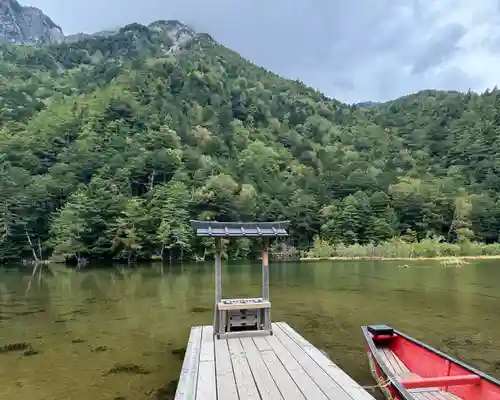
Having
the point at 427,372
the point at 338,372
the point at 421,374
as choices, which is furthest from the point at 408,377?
the point at 338,372

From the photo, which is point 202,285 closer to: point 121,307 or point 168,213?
point 121,307

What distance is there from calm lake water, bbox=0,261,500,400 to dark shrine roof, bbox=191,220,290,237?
3071 mm

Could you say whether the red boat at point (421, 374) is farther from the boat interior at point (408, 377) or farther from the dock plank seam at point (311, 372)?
the dock plank seam at point (311, 372)

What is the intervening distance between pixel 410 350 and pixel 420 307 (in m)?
8.98

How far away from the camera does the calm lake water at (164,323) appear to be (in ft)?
26.5

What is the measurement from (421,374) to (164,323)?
8664 millimetres

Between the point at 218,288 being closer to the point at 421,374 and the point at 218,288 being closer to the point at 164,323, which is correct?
the point at 421,374

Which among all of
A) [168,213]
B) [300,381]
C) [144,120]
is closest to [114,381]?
[300,381]

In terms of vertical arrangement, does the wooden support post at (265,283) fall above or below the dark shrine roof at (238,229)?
below

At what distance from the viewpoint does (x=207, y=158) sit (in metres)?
80.0

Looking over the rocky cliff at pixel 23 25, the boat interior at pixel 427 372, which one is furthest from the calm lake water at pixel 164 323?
the rocky cliff at pixel 23 25

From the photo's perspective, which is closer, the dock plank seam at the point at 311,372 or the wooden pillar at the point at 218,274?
the dock plank seam at the point at 311,372

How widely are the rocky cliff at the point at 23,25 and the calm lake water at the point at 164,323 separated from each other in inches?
6625

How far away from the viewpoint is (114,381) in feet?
25.7
